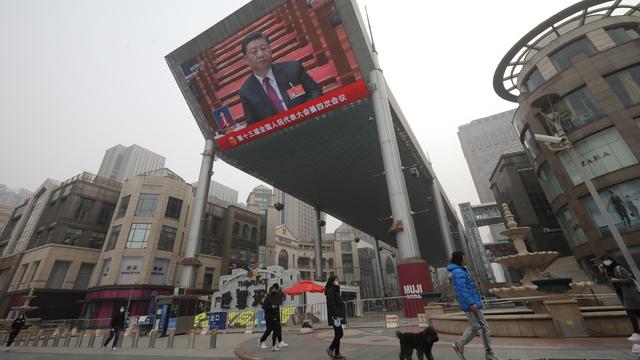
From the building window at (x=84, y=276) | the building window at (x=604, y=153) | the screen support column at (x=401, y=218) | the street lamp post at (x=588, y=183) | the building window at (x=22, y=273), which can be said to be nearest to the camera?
the street lamp post at (x=588, y=183)

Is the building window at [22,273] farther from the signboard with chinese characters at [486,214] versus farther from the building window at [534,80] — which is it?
the signboard with chinese characters at [486,214]

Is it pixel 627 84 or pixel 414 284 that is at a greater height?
pixel 627 84

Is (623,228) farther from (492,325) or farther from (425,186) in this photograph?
(425,186)

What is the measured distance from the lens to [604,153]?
19.0 meters

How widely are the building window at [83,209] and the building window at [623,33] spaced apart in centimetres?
5491

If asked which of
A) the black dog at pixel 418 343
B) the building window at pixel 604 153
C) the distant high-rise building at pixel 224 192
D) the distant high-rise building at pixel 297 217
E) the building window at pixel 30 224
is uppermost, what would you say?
the distant high-rise building at pixel 224 192

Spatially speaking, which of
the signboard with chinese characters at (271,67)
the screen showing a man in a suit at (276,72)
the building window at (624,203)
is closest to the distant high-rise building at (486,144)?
the building window at (624,203)

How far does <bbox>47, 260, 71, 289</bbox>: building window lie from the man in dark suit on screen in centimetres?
2754

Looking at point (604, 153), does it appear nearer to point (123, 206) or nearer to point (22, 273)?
point (123, 206)

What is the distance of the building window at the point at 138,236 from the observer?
105ft

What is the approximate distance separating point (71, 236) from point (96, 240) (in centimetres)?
242

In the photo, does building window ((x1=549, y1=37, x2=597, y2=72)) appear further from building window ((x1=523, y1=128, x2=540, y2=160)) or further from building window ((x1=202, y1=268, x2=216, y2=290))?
building window ((x1=202, y1=268, x2=216, y2=290))

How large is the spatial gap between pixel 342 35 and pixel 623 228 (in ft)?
73.7

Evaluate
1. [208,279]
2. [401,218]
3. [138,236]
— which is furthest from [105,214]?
[401,218]
